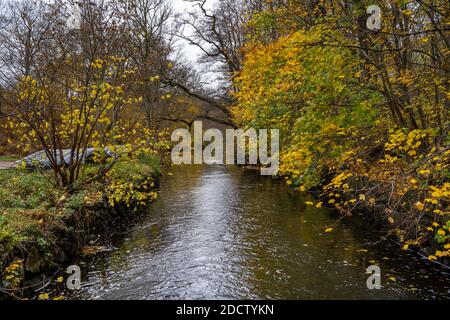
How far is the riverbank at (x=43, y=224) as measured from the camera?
20.3ft

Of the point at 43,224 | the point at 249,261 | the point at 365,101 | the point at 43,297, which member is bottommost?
the point at 43,297

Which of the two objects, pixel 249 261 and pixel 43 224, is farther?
pixel 249 261

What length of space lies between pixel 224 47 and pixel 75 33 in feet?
65.5

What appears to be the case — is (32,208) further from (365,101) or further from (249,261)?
(365,101)

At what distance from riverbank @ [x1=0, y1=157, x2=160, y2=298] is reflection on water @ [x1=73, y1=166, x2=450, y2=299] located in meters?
0.71

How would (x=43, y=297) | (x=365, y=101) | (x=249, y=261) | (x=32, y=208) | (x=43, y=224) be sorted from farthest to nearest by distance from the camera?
(x=32, y=208) → (x=249, y=261) → (x=365, y=101) → (x=43, y=224) → (x=43, y=297)

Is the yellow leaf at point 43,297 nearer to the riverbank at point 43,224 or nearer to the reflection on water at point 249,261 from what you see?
the riverbank at point 43,224

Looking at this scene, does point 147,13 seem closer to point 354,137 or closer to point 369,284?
point 354,137

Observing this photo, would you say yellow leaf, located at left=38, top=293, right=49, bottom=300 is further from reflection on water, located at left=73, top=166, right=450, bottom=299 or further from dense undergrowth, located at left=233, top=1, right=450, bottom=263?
dense undergrowth, located at left=233, top=1, right=450, bottom=263

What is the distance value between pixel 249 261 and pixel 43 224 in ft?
14.7

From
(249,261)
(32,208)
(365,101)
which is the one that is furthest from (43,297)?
(365,101)

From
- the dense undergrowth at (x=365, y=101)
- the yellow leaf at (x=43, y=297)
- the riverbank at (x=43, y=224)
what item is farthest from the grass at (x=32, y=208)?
the dense undergrowth at (x=365, y=101)

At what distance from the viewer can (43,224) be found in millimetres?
7531
